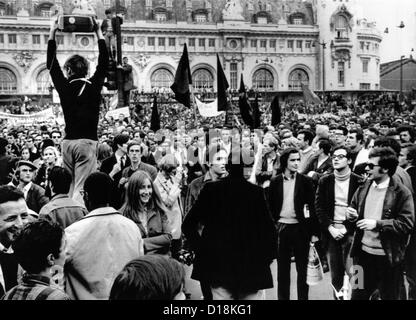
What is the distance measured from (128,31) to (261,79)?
16.4 m

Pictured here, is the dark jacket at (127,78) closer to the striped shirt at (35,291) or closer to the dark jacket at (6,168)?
the dark jacket at (6,168)

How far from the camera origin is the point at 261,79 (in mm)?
66375

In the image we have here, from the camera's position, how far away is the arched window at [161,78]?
6222cm

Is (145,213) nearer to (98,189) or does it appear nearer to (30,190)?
(98,189)

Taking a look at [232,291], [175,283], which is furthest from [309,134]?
[175,283]

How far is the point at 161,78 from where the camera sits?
6275 cm

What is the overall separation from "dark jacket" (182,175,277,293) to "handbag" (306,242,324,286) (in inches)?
71.7

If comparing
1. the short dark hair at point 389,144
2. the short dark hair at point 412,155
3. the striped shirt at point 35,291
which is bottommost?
the striped shirt at point 35,291

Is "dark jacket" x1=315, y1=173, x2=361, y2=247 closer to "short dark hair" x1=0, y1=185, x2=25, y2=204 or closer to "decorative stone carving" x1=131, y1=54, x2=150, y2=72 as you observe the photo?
"short dark hair" x1=0, y1=185, x2=25, y2=204

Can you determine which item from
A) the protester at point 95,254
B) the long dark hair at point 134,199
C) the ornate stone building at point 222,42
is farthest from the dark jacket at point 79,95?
the ornate stone building at point 222,42

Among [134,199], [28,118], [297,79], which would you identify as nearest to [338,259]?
[134,199]

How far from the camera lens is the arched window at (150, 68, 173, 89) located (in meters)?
62.2

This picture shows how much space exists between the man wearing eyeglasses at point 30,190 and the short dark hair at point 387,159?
11.0 ft
